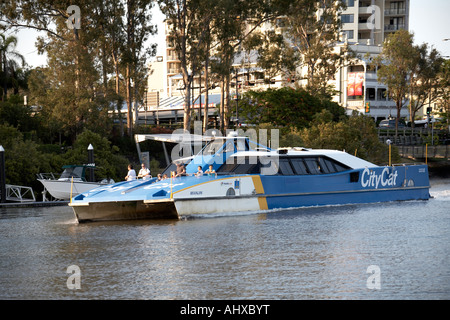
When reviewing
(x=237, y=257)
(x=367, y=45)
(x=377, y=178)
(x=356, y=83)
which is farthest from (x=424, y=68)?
(x=237, y=257)

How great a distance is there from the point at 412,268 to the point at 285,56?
4686cm

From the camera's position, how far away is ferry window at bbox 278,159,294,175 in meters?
26.2

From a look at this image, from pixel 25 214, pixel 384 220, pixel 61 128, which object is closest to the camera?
pixel 384 220

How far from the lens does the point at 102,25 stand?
160 ft

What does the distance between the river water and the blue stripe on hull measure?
1.46 feet

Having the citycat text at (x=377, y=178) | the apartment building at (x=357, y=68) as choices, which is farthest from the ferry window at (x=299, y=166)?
the apartment building at (x=357, y=68)

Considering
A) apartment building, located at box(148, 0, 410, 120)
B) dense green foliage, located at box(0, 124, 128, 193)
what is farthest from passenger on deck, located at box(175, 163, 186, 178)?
apartment building, located at box(148, 0, 410, 120)

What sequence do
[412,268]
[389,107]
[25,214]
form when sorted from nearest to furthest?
[412,268] → [25,214] → [389,107]

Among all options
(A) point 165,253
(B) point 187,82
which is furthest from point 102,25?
(A) point 165,253

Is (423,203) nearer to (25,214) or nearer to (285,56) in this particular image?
(25,214)

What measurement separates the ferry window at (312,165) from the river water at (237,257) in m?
1.85

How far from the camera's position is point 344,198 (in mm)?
27719

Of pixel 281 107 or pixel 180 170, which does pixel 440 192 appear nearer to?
pixel 180 170
